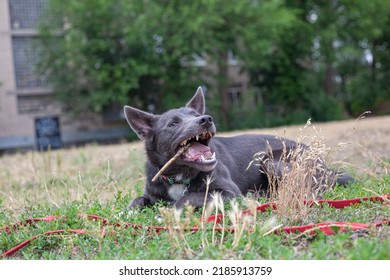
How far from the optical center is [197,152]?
17.6 feet

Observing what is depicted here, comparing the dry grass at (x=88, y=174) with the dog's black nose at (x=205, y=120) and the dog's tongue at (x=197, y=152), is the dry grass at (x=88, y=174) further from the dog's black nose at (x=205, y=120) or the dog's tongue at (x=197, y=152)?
the dog's black nose at (x=205, y=120)

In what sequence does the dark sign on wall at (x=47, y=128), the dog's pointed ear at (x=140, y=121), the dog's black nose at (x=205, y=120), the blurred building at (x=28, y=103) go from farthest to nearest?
the dark sign on wall at (x=47, y=128) < the blurred building at (x=28, y=103) < the dog's pointed ear at (x=140, y=121) < the dog's black nose at (x=205, y=120)

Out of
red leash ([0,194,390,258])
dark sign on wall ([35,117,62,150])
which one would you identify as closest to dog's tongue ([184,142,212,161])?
red leash ([0,194,390,258])

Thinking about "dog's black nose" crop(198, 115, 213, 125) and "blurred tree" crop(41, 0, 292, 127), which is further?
"blurred tree" crop(41, 0, 292, 127)

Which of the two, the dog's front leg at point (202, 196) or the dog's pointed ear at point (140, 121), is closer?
the dog's front leg at point (202, 196)

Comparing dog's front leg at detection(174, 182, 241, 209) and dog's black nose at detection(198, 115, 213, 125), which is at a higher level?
dog's black nose at detection(198, 115, 213, 125)

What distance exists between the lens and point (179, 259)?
12.1 ft

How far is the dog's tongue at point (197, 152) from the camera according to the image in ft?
17.4

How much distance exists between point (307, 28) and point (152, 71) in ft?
37.7

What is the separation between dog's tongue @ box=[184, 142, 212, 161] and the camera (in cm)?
532

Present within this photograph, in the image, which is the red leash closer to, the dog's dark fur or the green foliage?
the dog's dark fur

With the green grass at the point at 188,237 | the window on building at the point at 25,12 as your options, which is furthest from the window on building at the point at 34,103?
the green grass at the point at 188,237

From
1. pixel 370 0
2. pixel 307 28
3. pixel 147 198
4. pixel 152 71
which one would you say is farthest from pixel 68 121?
pixel 147 198
